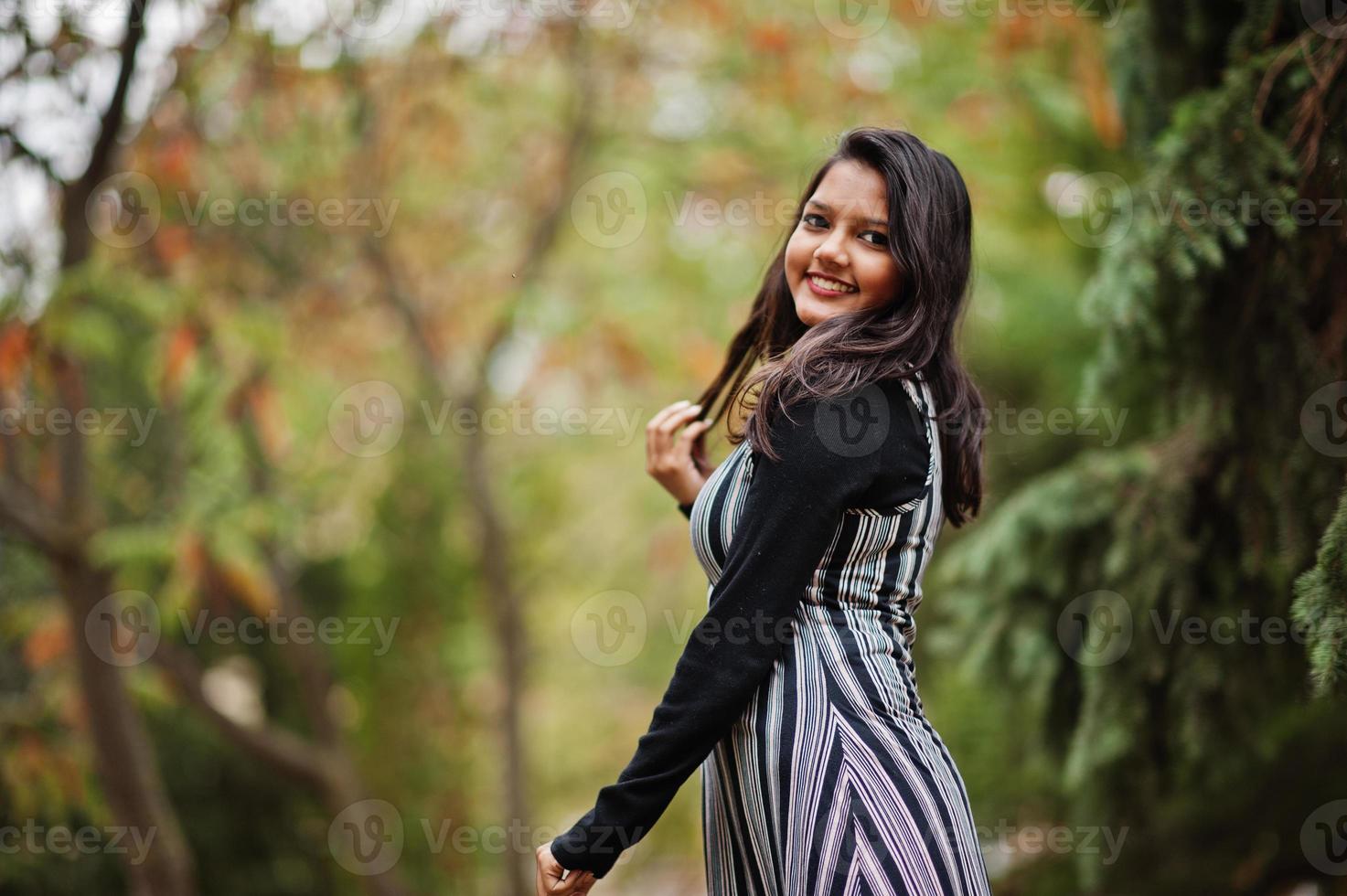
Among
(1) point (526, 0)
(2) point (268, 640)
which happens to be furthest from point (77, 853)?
(1) point (526, 0)

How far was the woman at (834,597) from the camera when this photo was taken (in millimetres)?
1725

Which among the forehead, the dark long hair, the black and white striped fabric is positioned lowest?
the black and white striped fabric

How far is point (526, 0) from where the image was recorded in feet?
20.4

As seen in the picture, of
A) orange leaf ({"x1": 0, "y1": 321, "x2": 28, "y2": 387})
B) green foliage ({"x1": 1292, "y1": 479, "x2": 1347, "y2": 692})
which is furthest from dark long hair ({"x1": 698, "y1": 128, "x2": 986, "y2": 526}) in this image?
orange leaf ({"x1": 0, "y1": 321, "x2": 28, "y2": 387})

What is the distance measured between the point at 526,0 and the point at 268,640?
4.53 m

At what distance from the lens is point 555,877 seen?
5.82 feet

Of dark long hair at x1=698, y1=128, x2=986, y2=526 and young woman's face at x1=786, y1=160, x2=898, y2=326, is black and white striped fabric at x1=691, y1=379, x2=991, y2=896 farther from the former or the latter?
young woman's face at x1=786, y1=160, x2=898, y2=326

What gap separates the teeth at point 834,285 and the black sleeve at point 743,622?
31 centimetres

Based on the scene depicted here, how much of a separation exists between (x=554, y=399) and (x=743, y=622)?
6.25 metres

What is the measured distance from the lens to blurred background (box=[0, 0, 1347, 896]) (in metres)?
2.72

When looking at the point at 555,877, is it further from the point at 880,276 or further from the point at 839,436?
the point at 880,276

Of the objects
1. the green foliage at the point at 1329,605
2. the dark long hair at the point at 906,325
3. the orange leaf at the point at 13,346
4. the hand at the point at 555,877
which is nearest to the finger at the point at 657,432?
the dark long hair at the point at 906,325

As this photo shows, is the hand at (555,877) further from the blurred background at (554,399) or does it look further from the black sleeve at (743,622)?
the blurred background at (554,399)

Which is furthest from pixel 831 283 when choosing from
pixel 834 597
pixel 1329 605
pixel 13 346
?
pixel 13 346
